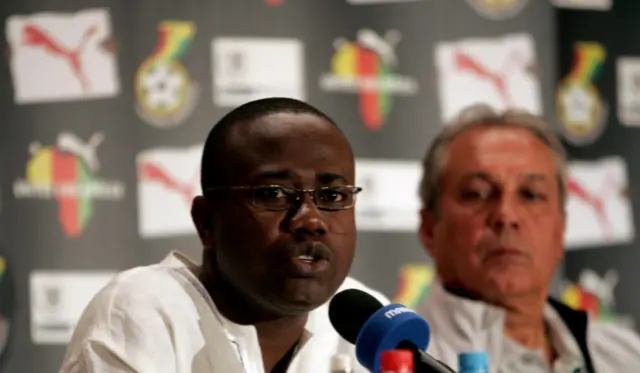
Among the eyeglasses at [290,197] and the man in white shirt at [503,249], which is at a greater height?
the eyeglasses at [290,197]

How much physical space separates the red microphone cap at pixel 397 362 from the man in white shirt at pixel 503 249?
3.73 feet

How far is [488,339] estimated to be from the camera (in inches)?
81.7

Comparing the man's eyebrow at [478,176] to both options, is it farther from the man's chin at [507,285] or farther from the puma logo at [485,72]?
the puma logo at [485,72]

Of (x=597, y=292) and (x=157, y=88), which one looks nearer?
(x=157, y=88)

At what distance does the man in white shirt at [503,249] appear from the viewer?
2.09m

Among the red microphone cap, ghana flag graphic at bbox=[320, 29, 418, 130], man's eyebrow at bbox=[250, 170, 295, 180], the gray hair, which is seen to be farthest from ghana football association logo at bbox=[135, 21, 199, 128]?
the red microphone cap

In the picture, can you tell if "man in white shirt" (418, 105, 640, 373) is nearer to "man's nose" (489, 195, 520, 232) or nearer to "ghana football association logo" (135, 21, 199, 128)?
"man's nose" (489, 195, 520, 232)

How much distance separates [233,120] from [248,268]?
24 cm

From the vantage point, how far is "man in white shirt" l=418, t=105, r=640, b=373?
2.09m

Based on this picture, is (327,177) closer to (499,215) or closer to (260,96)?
(499,215)

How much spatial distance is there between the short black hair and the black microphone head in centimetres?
31

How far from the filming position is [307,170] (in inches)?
53.6

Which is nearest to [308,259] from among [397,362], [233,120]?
[233,120]

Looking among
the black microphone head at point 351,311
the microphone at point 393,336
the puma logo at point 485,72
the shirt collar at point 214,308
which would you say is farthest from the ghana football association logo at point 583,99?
the microphone at point 393,336
